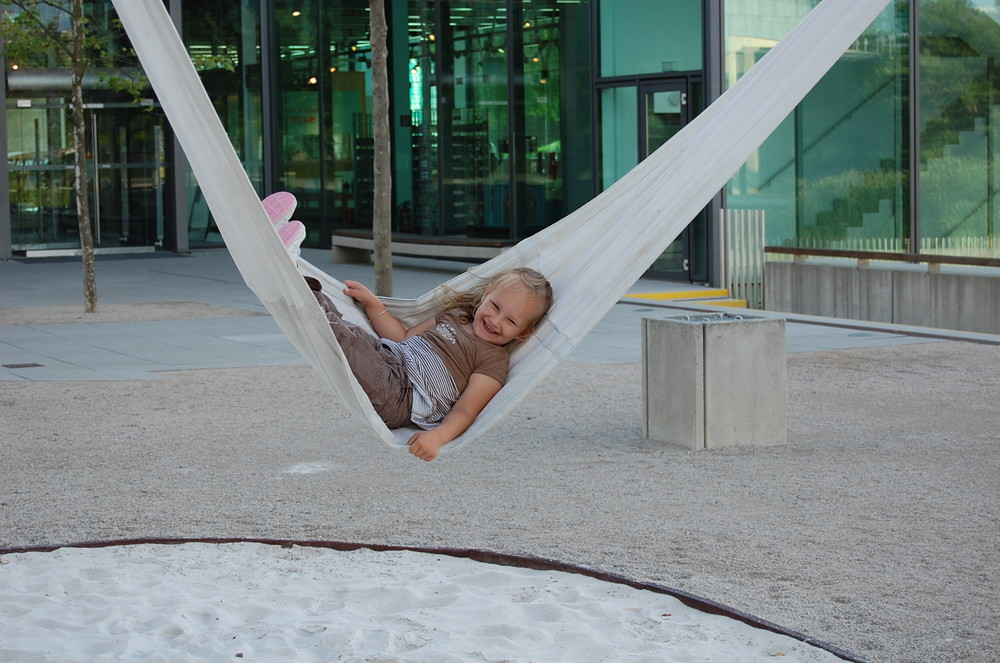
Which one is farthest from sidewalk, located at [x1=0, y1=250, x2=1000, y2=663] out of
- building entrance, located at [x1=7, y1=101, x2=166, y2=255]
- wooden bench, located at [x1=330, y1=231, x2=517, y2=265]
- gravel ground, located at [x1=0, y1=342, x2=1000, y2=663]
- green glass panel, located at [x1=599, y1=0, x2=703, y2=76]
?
building entrance, located at [x1=7, y1=101, x2=166, y2=255]

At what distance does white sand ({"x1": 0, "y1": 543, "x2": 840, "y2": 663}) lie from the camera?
404cm

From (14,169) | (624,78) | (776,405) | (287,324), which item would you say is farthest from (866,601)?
(14,169)

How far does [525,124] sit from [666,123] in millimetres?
2518

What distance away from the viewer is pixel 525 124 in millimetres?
16766

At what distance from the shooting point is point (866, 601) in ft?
14.5

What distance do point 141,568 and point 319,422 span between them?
9.01ft

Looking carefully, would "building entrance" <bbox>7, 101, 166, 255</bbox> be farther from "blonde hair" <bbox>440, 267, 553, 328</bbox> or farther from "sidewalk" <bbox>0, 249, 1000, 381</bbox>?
"blonde hair" <bbox>440, 267, 553, 328</bbox>

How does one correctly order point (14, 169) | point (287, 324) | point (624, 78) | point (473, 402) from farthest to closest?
point (14, 169)
point (624, 78)
point (473, 402)
point (287, 324)

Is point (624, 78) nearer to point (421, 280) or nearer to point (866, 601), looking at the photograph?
point (421, 280)

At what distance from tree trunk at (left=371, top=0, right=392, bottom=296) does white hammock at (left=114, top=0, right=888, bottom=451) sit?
6.14 meters

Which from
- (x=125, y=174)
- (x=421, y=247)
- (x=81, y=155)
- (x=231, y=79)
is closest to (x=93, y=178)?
(x=125, y=174)

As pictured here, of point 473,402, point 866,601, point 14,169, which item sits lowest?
point 866,601

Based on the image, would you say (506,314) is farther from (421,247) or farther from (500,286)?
(421,247)

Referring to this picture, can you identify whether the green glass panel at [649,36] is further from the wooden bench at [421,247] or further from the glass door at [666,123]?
the wooden bench at [421,247]
